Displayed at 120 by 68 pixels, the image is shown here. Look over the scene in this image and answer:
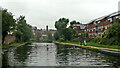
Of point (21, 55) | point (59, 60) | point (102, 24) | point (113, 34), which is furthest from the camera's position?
point (102, 24)

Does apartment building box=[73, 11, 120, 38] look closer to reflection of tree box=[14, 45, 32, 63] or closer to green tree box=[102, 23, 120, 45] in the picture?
green tree box=[102, 23, 120, 45]

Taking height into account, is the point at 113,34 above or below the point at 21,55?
above

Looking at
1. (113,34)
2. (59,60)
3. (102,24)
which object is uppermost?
(102,24)

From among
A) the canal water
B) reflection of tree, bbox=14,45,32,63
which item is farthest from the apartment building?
reflection of tree, bbox=14,45,32,63

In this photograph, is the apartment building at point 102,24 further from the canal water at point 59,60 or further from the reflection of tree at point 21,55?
the reflection of tree at point 21,55

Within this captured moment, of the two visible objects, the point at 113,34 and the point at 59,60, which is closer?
the point at 59,60

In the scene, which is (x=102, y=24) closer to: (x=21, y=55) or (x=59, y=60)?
(x=21, y=55)

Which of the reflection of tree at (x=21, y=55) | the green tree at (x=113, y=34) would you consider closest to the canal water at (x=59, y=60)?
the reflection of tree at (x=21, y=55)

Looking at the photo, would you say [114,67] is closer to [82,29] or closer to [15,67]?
[15,67]

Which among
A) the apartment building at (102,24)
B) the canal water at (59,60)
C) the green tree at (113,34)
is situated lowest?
the canal water at (59,60)

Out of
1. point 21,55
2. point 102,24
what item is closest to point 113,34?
point 102,24

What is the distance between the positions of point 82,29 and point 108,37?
52894 millimetres

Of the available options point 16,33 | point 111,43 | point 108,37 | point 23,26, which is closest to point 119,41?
point 111,43

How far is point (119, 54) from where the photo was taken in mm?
21828
